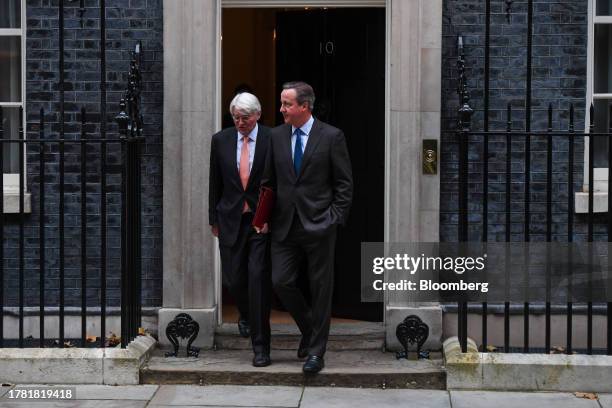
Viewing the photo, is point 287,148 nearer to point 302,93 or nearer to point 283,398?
point 302,93

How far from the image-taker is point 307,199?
769 centimetres

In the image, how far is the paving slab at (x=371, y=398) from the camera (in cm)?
736

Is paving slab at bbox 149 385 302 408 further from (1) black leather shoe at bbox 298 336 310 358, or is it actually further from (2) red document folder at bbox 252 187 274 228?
(2) red document folder at bbox 252 187 274 228

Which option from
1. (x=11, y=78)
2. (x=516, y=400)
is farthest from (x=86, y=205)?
(x=516, y=400)

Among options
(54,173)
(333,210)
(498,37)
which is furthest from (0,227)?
(498,37)

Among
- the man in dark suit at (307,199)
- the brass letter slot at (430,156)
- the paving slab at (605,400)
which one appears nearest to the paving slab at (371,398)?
the man in dark suit at (307,199)

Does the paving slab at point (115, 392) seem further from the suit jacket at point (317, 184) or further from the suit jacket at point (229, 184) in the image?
the suit jacket at point (317, 184)

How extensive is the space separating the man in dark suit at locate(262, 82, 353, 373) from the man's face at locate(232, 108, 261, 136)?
0.83 feet

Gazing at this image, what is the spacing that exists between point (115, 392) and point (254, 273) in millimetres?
1183

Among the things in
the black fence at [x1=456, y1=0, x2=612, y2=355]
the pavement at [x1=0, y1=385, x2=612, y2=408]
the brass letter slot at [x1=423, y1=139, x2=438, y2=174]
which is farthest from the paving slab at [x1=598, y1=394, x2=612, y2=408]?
the brass letter slot at [x1=423, y1=139, x2=438, y2=174]

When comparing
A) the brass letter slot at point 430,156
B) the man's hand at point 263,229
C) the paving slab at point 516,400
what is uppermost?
the brass letter slot at point 430,156

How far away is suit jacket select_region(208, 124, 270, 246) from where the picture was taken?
8.08 m

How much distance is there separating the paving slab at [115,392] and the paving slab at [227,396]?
7cm

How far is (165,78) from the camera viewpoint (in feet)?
28.3
